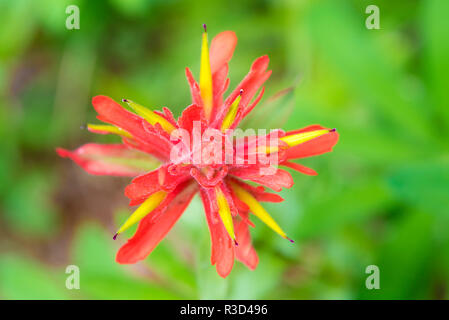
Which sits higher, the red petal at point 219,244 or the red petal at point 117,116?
the red petal at point 117,116

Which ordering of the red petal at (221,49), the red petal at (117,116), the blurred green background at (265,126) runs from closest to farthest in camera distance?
the red petal at (117,116), the red petal at (221,49), the blurred green background at (265,126)

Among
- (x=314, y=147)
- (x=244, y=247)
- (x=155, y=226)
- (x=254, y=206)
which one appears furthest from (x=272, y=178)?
(x=155, y=226)

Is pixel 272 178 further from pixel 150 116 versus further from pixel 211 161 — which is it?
pixel 150 116

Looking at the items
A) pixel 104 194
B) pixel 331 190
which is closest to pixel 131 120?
pixel 331 190

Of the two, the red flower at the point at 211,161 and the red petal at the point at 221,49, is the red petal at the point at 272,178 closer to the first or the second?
the red flower at the point at 211,161

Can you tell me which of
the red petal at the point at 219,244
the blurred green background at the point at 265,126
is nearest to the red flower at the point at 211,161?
the red petal at the point at 219,244
